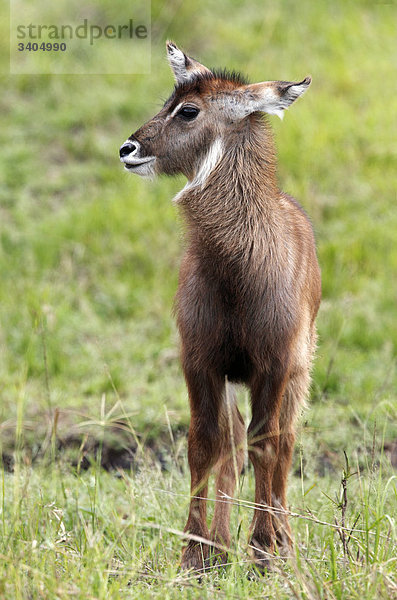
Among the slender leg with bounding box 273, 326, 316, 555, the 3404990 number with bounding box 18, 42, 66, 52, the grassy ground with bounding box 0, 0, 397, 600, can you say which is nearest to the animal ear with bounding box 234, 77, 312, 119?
the grassy ground with bounding box 0, 0, 397, 600

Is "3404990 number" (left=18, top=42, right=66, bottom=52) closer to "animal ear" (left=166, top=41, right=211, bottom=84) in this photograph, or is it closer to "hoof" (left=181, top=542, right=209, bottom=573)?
"animal ear" (left=166, top=41, right=211, bottom=84)

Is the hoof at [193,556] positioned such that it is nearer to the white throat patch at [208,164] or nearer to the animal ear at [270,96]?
the white throat patch at [208,164]

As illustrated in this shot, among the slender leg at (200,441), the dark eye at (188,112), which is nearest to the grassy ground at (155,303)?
the slender leg at (200,441)

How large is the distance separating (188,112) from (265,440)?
147cm

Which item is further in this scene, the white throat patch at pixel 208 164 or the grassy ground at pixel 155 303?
the white throat patch at pixel 208 164

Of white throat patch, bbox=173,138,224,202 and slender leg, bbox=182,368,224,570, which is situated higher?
white throat patch, bbox=173,138,224,202

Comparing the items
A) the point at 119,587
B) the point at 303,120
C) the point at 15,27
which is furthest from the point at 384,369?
the point at 15,27

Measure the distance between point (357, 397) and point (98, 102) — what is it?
473 cm

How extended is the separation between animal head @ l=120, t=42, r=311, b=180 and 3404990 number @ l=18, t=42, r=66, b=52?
6.14 metres

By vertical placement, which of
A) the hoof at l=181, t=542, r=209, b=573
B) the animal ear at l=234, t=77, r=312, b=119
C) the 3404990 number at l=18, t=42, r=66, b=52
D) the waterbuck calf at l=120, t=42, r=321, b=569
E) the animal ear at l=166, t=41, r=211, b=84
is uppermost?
the 3404990 number at l=18, t=42, r=66, b=52

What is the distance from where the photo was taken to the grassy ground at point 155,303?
3.62 m

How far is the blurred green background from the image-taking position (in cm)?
637

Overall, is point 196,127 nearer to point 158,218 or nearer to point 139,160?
point 139,160

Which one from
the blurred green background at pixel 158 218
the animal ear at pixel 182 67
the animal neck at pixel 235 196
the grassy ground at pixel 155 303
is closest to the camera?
the grassy ground at pixel 155 303
